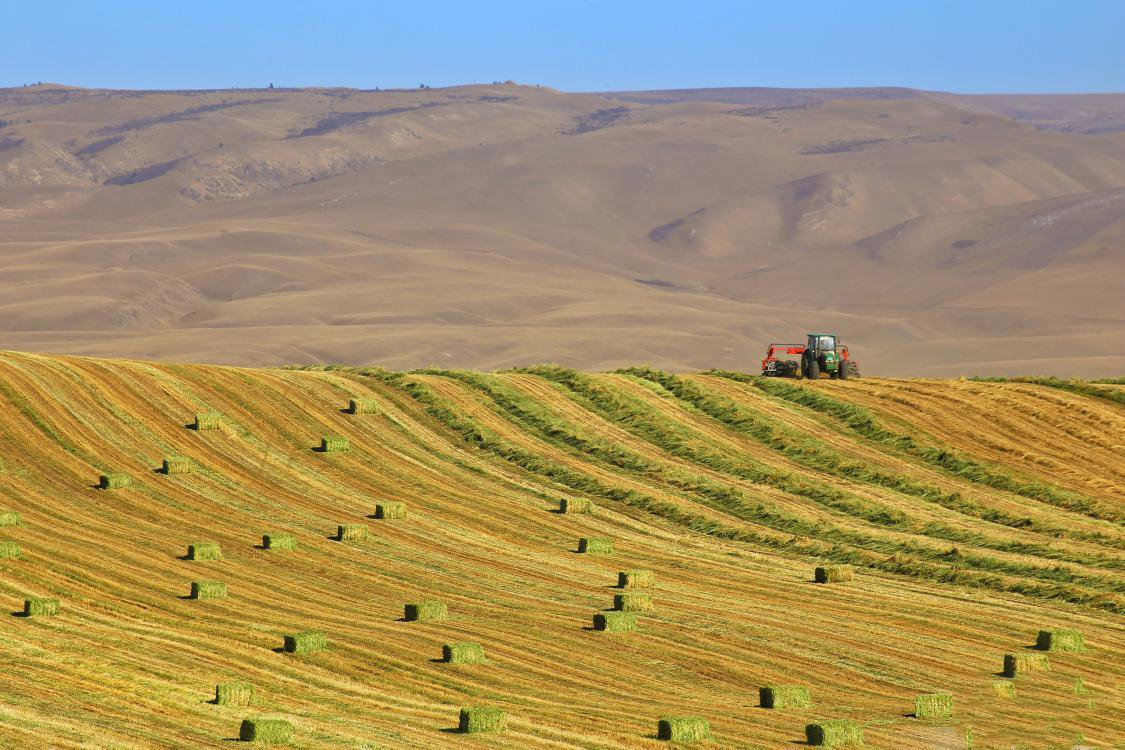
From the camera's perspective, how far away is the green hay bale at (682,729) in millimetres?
20875

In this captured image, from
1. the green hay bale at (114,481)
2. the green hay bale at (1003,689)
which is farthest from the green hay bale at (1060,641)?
the green hay bale at (114,481)

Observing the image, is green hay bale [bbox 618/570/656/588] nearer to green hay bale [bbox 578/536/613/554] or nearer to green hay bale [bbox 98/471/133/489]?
green hay bale [bbox 578/536/613/554]

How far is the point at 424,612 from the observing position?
2798 cm

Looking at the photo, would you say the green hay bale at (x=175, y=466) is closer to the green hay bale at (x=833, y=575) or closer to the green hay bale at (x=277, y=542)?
the green hay bale at (x=277, y=542)

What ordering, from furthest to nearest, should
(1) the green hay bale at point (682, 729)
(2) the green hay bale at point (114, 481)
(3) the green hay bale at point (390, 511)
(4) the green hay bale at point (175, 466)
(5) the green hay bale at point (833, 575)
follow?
1. (4) the green hay bale at point (175, 466)
2. (2) the green hay bale at point (114, 481)
3. (3) the green hay bale at point (390, 511)
4. (5) the green hay bale at point (833, 575)
5. (1) the green hay bale at point (682, 729)

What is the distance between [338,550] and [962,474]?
62.8ft

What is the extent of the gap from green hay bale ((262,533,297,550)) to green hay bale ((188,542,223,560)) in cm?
139

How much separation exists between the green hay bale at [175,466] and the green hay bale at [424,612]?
13.8 metres

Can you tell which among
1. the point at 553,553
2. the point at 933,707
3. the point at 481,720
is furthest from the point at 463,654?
the point at 553,553

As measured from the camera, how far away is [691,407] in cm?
5206

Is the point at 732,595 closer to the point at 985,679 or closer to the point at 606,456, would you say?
the point at 985,679

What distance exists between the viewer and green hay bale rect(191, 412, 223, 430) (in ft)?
146

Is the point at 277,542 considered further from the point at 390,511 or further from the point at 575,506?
the point at 575,506

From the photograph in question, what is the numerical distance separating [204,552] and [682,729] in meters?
14.3
